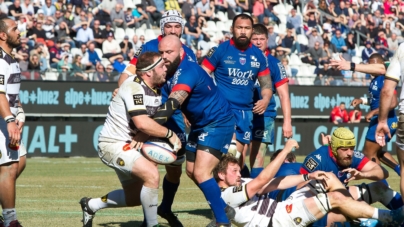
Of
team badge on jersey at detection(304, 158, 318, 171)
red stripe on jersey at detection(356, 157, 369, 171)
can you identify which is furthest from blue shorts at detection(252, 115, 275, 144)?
red stripe on jersey at detection(356, 157, 369, 171)

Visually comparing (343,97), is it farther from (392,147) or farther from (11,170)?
(11,170)

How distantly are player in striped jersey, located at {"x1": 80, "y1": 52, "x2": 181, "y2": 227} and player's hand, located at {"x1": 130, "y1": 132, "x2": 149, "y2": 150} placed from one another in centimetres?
3

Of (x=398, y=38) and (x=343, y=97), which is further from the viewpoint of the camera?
(x=398, y=38)

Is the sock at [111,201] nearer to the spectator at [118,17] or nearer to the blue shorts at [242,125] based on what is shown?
the blue shorts at [242,125]

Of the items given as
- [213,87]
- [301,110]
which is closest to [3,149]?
[213,87]

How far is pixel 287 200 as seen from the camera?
8367mm

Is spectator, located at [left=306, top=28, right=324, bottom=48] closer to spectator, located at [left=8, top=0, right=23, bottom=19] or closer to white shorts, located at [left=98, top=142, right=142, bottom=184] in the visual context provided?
spectator, located at [left=8, top=0, right=23, bottom=19]

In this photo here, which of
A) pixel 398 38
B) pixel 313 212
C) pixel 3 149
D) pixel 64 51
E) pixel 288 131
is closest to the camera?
pixel 313 212

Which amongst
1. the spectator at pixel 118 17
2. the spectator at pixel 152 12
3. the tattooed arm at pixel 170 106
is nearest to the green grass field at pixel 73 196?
the tattooed arm at pixel 170 106

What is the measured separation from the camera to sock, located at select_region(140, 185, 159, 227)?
8.38 meters

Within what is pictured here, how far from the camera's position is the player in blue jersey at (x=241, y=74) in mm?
10922

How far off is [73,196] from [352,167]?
5.28 metres

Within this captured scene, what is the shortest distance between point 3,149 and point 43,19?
15.4 m

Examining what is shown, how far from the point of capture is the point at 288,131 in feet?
35.3
